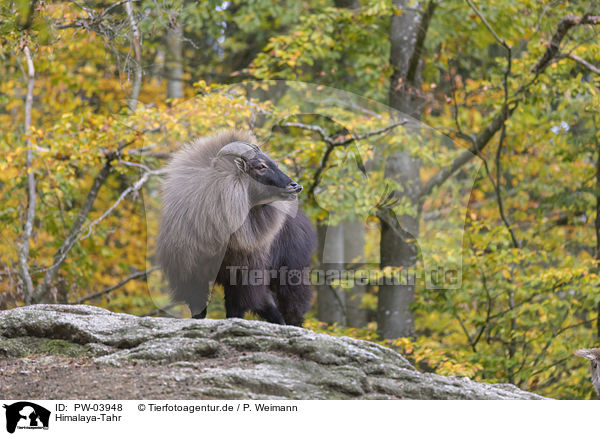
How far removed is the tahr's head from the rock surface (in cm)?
84

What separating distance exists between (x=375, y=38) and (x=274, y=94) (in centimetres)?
265

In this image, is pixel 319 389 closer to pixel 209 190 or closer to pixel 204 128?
pixel 209 190

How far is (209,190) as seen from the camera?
463cm

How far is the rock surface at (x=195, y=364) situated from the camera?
381 cm

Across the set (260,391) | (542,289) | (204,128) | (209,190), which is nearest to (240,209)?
(209,190)

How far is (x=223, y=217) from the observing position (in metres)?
4.61

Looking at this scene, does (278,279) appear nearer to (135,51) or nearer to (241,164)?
(241,164)

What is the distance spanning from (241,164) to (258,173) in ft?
0.46
